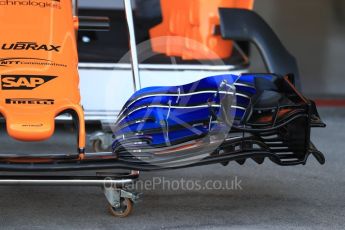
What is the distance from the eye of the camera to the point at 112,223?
4.10m

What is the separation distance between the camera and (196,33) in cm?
619

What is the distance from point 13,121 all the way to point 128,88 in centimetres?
188

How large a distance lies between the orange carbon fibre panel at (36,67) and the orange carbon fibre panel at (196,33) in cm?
191

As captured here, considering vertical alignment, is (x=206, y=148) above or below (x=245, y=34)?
below

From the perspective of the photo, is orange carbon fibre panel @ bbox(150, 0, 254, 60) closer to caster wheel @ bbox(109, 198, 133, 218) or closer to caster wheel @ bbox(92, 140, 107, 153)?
caster wheel @ bbox(92, 140, 107, 153)

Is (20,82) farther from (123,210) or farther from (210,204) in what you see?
(210,204)

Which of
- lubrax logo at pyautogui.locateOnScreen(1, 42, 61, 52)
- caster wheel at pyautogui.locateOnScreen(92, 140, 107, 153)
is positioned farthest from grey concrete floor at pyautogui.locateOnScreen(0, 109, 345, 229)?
lubrax logo at pyautogui.locateOnScreen(1, 42, 61, 52)

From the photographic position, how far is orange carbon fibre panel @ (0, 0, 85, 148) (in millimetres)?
3973

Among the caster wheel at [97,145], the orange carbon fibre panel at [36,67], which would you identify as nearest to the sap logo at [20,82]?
the orange carbon fibre panel at [36,67]

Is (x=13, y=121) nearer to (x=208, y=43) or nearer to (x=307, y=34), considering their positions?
(x=208, y=43)

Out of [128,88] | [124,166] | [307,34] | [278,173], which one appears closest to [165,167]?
[124,166]

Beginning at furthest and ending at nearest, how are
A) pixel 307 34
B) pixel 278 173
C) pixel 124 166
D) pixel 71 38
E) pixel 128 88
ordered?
pixel 307 34
pixel 128 88
pixel 278 173
pixel 71 38
pixel 124 166

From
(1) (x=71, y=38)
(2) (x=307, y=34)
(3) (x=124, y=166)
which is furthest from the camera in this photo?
(2) (x=307, y=34)

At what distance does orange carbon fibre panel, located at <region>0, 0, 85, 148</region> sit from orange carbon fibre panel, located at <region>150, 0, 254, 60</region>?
75.0 inches
